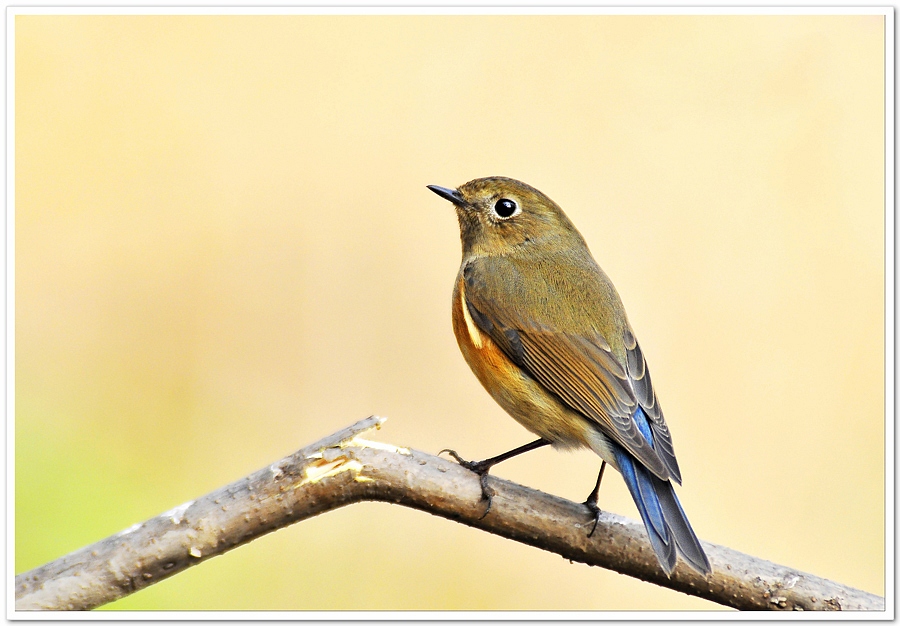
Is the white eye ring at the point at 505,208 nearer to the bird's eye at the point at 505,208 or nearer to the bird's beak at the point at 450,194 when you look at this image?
the bird's eye at the point at 505,208

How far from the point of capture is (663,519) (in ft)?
8.52

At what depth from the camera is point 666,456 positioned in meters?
2.81

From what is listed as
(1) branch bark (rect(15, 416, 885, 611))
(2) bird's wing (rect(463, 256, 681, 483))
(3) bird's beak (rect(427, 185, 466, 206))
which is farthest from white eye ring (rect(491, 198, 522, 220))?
(1) branch bark (rect(15, 416, 885, 611))

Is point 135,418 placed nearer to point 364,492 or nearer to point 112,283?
point 112,283

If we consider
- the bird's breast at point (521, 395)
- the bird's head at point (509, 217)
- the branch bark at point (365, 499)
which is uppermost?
the bird's head at point (509, 217)

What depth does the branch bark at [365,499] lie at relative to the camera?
7.63ft

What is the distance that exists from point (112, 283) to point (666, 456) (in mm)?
3353

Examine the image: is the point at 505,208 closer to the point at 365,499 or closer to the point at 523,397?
the point at 523,397

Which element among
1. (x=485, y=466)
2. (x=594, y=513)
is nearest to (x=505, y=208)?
(x=485, y=466)

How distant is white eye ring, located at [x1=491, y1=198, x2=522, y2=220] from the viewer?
3.65 meters

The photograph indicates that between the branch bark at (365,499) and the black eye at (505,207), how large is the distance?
1.35 m

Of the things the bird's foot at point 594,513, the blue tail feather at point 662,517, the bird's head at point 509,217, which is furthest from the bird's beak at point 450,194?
the bird's foot at point 594,513

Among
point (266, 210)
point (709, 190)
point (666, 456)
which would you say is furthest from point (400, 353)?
point (666, 456)

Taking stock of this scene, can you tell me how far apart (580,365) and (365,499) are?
38.1 inches
